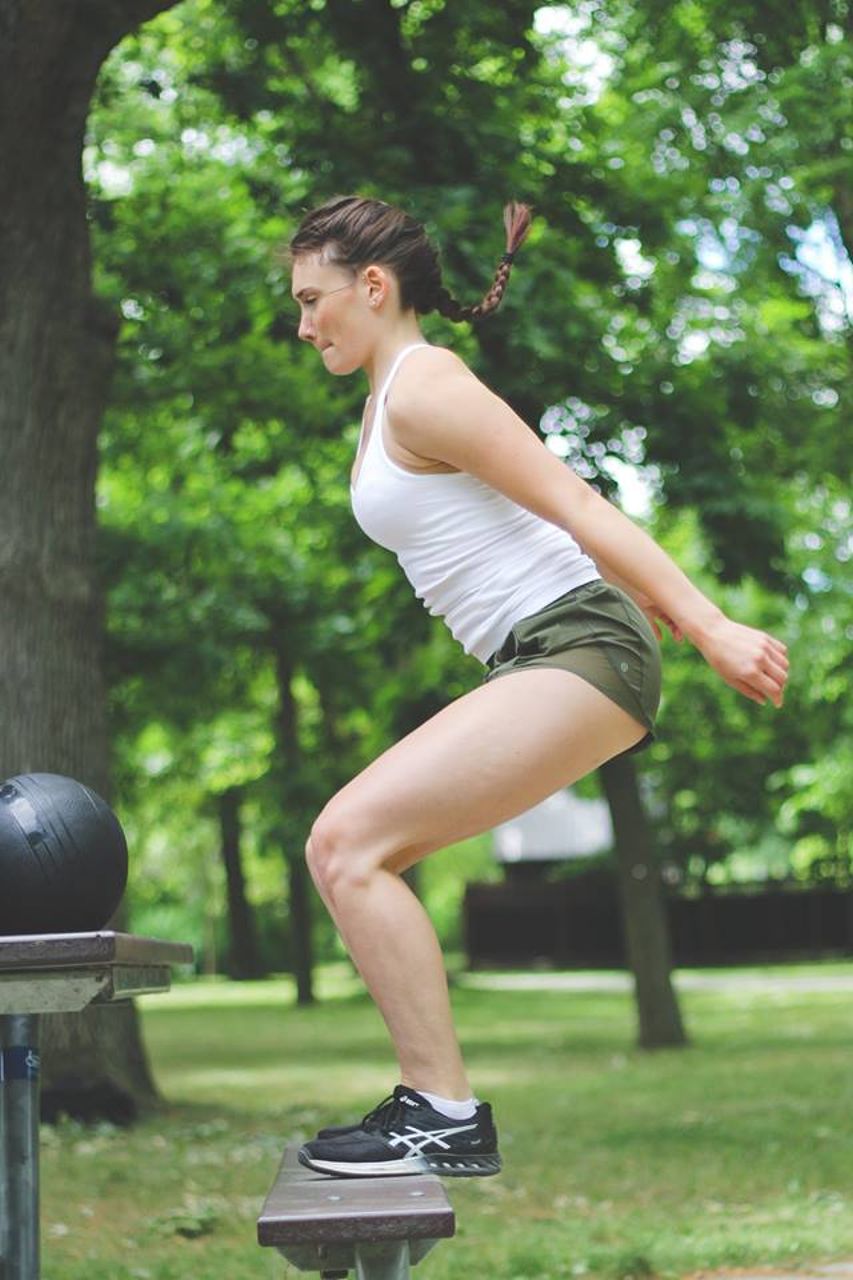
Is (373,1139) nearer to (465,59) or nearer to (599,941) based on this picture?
(465,59)

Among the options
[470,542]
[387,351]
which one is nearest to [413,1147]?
[470,542]

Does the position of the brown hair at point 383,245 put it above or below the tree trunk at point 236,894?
above

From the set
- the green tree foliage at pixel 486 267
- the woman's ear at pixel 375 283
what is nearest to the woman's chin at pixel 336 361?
the woman's ear at pixel 375 283

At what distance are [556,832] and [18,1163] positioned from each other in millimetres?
52564

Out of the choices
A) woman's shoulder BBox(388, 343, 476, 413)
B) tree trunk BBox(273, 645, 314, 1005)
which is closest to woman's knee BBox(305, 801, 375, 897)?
woman's shoulder BBox(388, 343, 476, 413)

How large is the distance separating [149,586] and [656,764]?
18094 millimetres

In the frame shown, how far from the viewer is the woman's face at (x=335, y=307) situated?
3.94 meters

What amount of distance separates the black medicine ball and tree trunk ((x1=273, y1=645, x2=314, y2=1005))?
63.3 ft

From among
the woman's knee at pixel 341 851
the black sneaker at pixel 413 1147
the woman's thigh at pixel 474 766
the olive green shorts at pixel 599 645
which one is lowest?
the black sneaker at pixel 413 1147

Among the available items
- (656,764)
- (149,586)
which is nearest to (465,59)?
(149,586)

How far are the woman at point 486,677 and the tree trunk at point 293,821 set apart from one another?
65.2ft

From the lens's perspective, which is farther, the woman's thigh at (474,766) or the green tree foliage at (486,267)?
the green tree foliage at (486,267)

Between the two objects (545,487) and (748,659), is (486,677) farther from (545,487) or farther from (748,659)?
(748,659)

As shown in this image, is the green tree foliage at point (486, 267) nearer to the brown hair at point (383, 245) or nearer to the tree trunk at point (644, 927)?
the tree trunk at point (644, 927)
